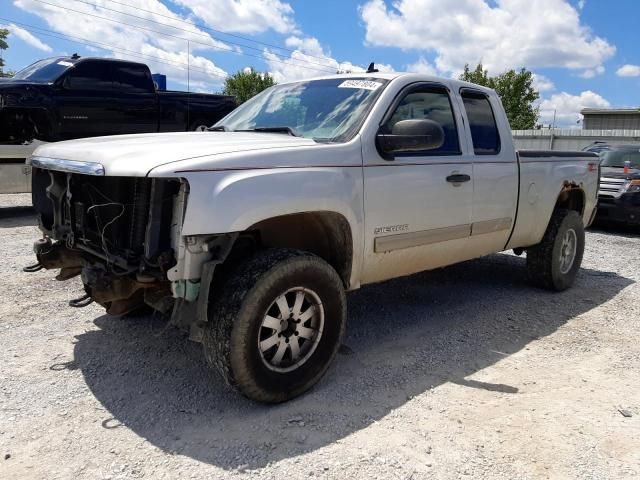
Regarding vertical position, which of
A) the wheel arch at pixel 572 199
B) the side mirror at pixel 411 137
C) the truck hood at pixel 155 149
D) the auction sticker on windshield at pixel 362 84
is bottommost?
the wheel arch at pixel 572 199

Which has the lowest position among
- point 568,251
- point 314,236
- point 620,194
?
point 568,251

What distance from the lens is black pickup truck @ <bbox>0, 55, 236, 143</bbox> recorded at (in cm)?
920

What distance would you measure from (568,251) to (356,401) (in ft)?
12.3

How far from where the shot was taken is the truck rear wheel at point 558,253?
18.8 feet

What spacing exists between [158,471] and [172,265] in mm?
984

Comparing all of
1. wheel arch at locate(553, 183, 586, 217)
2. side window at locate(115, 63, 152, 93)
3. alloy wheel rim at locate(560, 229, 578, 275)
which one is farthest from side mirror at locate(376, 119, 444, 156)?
side window at locate(115, 63, 152, 93)

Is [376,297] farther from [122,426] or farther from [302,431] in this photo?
[122,426]

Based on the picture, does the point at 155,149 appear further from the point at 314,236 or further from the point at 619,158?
the point at 619,158

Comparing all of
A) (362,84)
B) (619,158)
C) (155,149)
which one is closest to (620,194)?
(619,158)

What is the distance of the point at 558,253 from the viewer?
227 inches

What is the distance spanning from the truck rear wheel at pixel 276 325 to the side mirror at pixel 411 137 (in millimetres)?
915

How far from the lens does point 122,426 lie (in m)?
3.03

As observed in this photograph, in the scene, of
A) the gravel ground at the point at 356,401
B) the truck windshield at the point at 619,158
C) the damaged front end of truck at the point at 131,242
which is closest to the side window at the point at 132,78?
A: the gravel ground at the point at 356,401

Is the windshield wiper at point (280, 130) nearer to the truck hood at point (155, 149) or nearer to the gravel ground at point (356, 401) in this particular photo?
the truck hood at point (155, 149)
